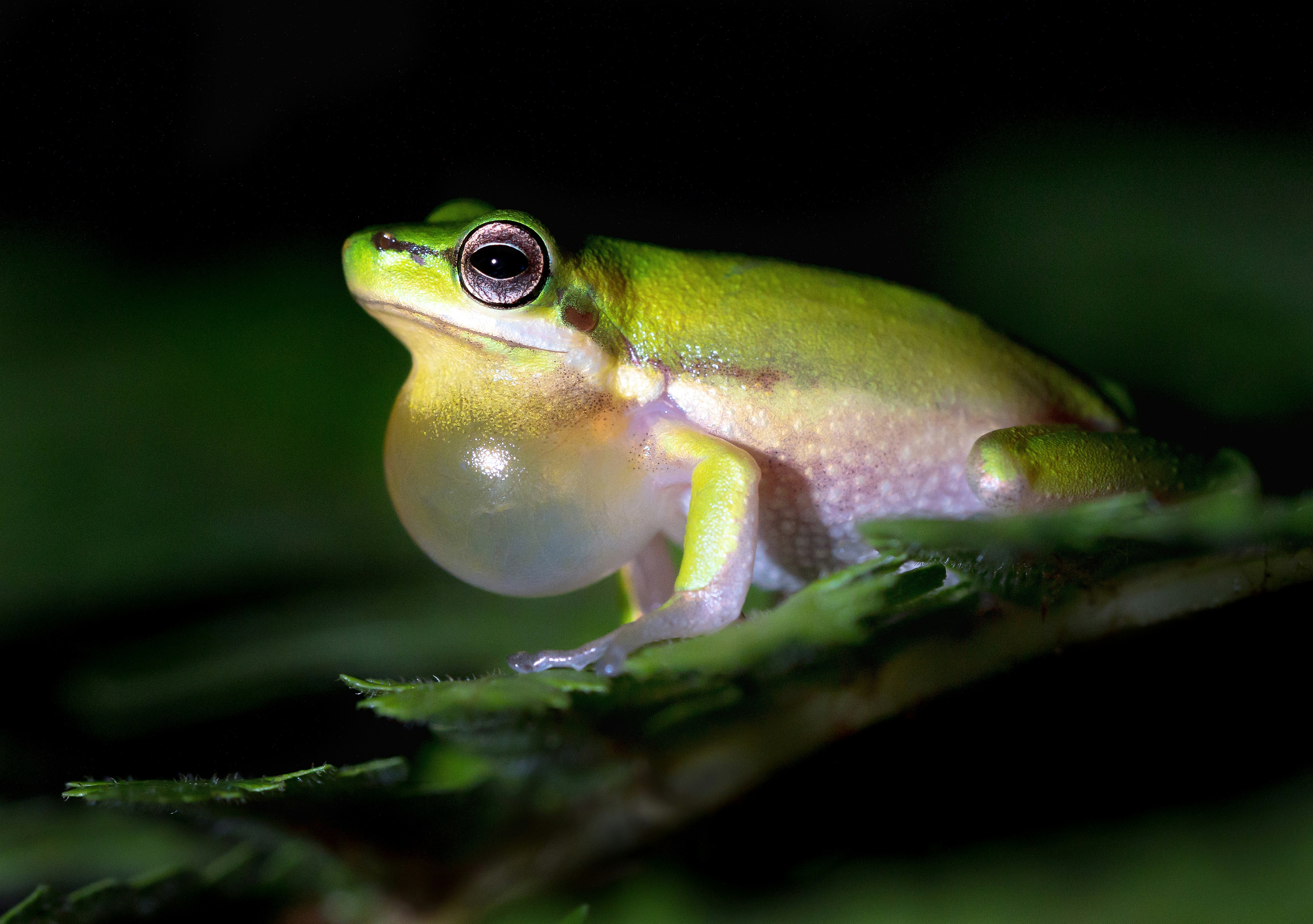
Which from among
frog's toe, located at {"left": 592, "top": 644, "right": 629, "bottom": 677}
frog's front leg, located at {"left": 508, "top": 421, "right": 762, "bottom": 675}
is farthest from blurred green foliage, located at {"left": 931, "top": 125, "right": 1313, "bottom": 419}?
Result: frog's toe, located at {"left": 592, "top": 644, "right": 629, "bottom": 677}

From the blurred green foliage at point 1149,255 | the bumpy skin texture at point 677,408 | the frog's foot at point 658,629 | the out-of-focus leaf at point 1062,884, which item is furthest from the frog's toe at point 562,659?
the blurred green foliage at point 1149,255

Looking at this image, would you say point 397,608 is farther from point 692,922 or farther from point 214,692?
point 692,922

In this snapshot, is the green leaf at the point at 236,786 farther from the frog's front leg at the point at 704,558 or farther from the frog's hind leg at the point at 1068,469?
the frog's hind leg at the point at 1068,469

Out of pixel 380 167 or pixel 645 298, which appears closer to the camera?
pixel 645 298

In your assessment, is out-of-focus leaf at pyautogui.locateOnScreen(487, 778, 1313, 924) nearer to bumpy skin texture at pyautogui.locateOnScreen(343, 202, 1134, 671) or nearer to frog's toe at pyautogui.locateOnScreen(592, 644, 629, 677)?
frog's toe at pyautogui.locateOnScreen(592, 644, 629, 677)

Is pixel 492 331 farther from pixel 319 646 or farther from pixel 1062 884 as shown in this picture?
pixel 1062 884

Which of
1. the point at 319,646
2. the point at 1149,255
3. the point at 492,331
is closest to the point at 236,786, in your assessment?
the point at 492,331

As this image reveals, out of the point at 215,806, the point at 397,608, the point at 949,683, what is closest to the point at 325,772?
the point at 215,806
